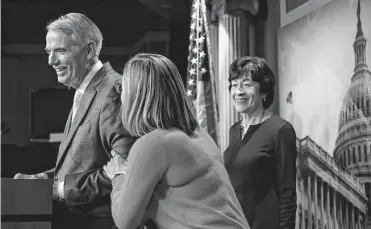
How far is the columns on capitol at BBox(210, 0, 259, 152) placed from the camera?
144 inches

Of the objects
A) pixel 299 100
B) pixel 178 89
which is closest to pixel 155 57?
pixel 178 89

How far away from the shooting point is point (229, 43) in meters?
3.73

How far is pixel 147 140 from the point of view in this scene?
1.36 metres

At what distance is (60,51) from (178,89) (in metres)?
0.63

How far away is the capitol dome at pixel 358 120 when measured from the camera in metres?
2.76

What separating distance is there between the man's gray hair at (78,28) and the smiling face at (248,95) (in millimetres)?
736

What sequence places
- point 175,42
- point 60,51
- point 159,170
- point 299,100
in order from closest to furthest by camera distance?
point 159,170
point 60,51
point 299,100
point 175,42

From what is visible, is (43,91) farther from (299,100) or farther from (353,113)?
(353,113)

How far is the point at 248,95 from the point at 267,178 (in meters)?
0.33

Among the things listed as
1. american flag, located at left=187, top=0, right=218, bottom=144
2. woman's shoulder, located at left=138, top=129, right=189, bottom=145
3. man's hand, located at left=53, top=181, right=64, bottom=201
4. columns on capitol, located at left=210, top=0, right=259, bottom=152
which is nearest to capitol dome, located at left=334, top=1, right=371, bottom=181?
american flag, located at left=187, top=0, right=218, bottom=144

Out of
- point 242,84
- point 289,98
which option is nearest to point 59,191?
point 242,84

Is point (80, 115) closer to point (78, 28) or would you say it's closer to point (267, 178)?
point (78, 28)

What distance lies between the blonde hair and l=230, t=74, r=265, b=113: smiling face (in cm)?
114

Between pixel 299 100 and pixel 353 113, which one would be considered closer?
pixel 353 113
